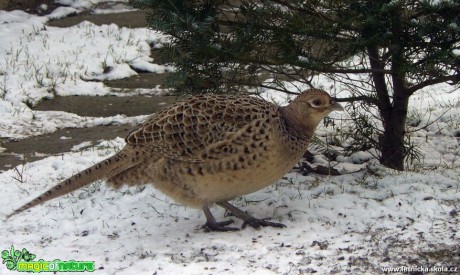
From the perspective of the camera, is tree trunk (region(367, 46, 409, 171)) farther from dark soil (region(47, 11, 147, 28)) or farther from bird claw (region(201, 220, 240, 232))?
dark soil (region(47, 11, 147, 28))

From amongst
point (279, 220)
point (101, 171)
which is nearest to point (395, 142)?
point (279, 220)

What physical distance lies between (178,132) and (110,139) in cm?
236

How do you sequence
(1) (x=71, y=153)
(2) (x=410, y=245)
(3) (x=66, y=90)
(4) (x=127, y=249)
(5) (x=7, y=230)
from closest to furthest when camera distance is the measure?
(2) (x=410, y=245) < (4) (x=127, y=249) < (5) (x=7, y=230) < (1) (x=71, y=153) < (3) (x=66, y=90)

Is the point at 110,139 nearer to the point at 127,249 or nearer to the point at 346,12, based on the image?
the point at 127,249

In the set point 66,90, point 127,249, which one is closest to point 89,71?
point 66,90

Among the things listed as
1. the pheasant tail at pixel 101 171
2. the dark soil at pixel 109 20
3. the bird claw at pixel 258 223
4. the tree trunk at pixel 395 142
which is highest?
the dark soil at pixel 109 20

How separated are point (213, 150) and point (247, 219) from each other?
548mm

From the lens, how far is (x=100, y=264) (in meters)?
4.03

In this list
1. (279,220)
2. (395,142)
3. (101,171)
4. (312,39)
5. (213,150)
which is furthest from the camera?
(395,142)

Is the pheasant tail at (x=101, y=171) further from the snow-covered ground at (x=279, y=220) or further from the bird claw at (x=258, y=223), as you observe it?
the bird claw at (x=258, y=223)

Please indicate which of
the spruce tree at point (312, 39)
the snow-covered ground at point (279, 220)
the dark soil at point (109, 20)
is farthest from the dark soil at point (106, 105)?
the dark soil at point (109, 20)

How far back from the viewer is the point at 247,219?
14.6 feet

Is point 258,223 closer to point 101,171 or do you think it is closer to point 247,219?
point 247,219

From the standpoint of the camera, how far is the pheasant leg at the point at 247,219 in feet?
14.5
